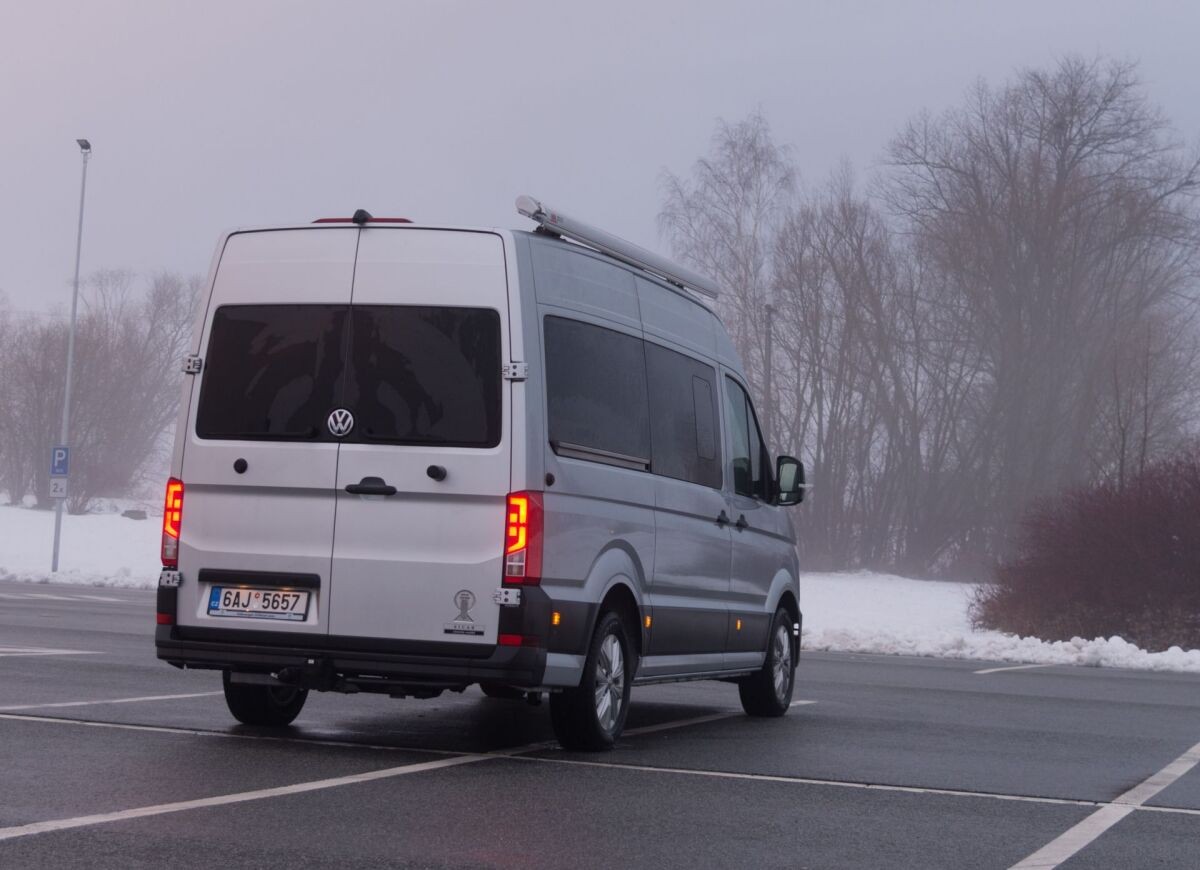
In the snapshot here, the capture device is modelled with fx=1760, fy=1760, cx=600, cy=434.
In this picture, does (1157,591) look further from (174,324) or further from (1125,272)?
(174,324)

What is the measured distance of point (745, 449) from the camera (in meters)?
12.4

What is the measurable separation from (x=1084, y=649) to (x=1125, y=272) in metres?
29.4

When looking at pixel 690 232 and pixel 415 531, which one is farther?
pixel 690 232

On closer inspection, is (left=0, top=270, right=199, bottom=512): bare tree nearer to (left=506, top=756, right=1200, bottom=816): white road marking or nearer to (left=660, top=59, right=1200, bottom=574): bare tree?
(left=660, top=59, right=1200, bottom=574): bare tree

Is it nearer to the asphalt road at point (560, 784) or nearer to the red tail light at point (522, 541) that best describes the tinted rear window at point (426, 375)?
the red tail light at point (522, 541)

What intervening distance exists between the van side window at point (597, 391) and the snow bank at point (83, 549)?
82.5 feet

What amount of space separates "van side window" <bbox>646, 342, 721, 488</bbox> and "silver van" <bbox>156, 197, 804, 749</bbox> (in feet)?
1.97

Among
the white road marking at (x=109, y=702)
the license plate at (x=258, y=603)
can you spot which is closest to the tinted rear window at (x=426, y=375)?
the license plate at (x=258, y=603)

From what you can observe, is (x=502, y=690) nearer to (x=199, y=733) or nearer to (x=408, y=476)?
(x=408, y=476)

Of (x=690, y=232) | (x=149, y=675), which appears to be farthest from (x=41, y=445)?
(x=149, y=675)

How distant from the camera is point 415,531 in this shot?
350 inches

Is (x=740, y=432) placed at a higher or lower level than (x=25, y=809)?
higher

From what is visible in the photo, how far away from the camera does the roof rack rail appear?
9.48 meters

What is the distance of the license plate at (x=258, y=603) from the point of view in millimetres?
9016
